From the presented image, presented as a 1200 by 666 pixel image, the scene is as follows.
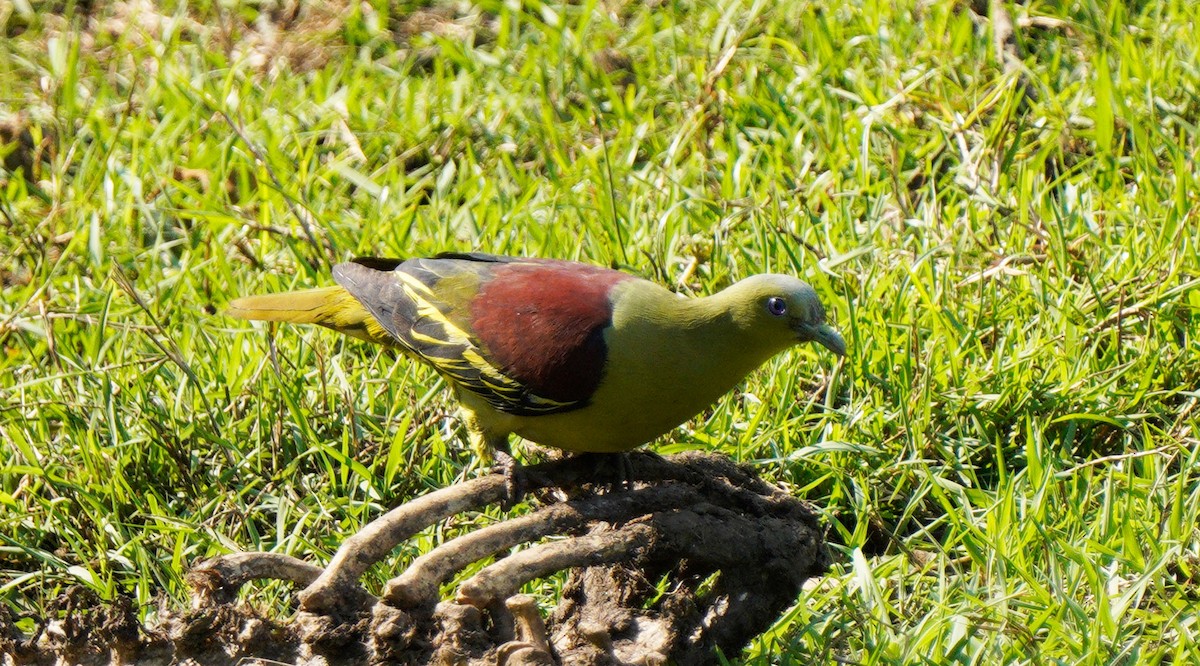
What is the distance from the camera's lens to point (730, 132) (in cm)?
646

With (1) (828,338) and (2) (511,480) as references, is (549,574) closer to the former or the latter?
(2) (511,480)

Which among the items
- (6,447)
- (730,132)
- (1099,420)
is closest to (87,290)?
(6,447)

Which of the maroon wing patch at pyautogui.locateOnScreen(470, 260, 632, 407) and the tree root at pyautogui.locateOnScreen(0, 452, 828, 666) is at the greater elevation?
the maroon wing patch at pyautogui.locateOnScreen(470, 260, 632, 407)

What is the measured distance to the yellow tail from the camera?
4.91 m

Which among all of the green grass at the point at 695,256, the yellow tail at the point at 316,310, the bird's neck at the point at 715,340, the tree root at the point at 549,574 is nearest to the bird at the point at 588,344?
the bird's neck at the point at 715,340

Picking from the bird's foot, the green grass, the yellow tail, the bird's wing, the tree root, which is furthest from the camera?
the yellow tail

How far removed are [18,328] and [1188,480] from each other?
4.36 m

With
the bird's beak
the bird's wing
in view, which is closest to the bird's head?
the bird's beak

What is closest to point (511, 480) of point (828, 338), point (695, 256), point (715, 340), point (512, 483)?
point (512, 483)

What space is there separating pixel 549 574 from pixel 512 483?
55 centimetres

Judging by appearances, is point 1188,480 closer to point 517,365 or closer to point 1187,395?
point 1187,395

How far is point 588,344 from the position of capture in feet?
13.6

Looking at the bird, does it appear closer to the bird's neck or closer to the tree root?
the bird's neck

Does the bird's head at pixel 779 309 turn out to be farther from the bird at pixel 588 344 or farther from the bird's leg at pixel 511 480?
the bird's leg at pixel 511 480
